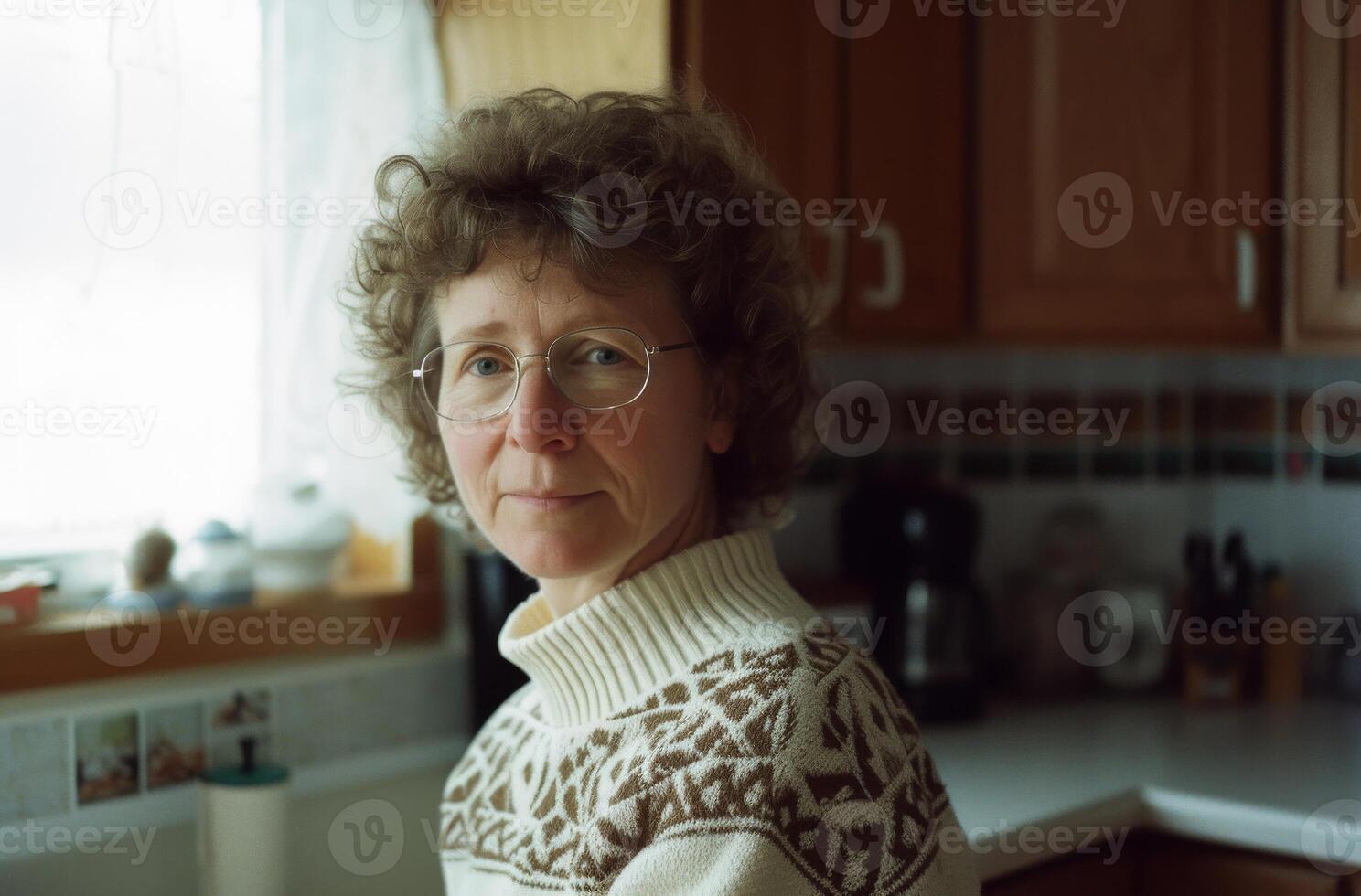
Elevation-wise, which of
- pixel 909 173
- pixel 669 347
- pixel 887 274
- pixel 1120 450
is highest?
pixel 909 173

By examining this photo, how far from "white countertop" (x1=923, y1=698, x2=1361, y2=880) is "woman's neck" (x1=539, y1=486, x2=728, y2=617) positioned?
0.69 m

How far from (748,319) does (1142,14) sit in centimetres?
120

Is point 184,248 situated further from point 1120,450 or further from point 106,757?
point 1120,450

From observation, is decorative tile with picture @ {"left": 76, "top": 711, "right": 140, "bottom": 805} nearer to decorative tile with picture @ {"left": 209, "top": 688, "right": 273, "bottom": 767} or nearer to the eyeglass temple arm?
decorative tile with picture @ {"left": 209, "top": 688, "right": 273, "bottom": 767}

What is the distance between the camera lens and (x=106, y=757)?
148 cm

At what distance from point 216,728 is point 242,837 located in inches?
6.9

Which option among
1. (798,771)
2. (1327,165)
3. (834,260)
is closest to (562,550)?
(798,771)

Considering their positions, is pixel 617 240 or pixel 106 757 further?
pixel 106 757

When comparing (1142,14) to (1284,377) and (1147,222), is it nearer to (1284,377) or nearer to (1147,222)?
(1147,222)

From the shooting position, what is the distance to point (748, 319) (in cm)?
108

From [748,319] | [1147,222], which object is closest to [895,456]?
[1147,222]

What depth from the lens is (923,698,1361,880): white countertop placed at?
5.46ft

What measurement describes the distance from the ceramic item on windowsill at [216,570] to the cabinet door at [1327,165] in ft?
5.01

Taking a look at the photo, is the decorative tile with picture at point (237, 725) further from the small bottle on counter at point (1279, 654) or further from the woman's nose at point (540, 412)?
the small bottle on counter at point (1279, 654)
